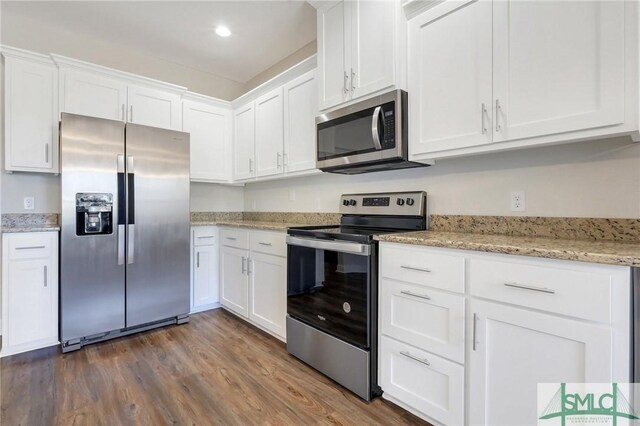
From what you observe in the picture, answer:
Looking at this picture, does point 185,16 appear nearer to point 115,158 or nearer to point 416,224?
point 115,158

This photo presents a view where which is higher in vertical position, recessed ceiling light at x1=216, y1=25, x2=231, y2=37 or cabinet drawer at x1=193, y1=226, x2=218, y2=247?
recessed ceiling light at x1=216, y1=25, x2=231, y2=37

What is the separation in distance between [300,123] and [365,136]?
2.92ft

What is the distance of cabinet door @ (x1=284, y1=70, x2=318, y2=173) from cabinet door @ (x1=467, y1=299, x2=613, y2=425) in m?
1.78

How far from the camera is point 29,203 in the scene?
2785 millimetres

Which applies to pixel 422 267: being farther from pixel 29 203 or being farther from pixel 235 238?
pixel 29 203

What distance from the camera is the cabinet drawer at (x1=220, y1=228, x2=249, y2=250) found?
295 centimetres

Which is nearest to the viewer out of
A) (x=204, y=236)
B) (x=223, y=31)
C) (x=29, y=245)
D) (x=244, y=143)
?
(x=29, y=245)

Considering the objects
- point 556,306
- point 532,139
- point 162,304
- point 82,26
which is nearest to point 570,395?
point 556,306

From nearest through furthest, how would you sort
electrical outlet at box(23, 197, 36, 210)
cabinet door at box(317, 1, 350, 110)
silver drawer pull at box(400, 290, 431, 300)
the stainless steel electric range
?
silver drawer pull at box(400, 290, 431, 300)
the stainless steel electric range
cabinet door at box(317, 1, 350, 110)
electrical outlet at box(23, 197, 36, 210)

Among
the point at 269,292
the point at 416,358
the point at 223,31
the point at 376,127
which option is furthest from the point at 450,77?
the point at 223,31

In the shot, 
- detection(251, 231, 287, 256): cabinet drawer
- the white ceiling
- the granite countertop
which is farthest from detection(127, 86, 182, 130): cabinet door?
the granite countertop

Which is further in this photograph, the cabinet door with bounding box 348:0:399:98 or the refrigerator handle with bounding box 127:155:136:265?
the refrigerator handle with bounding box 127:155:136:265

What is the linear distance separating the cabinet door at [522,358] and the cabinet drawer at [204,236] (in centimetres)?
276

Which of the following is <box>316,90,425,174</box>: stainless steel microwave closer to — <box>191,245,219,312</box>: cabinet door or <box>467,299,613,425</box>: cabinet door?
<box>467,299,613,425</box>: cabinet door
